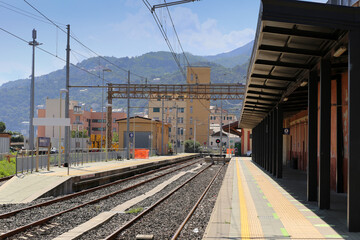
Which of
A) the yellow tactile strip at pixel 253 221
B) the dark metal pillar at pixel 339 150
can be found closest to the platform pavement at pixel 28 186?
the yellow tactile strip at pixel 253 221

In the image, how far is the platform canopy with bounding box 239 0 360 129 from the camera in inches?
334

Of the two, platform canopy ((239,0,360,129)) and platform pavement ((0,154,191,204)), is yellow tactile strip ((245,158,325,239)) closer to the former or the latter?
platform canopy ((239,0,360,129))

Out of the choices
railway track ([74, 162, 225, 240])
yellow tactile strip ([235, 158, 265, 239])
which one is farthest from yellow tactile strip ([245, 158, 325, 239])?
railway track ([74, 162, 225, 240])

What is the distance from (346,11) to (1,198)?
11.6 meters

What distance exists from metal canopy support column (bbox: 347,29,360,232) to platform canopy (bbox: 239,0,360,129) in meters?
0.77

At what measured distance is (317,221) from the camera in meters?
9.31

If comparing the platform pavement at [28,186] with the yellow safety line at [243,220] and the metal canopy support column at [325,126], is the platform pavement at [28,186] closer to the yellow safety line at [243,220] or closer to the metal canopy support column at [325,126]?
the yellow safety line at [243,220]

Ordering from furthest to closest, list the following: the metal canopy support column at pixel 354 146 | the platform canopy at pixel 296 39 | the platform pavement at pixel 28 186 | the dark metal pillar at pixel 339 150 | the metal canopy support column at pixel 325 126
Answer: the dark metal pillar at pixel 339 150, the platform pavement at pixel 28 186, the metal canopy support column at pixel 325 126, the platform canopy at pixel 296 39, the metal canopy support column at pixel 354 146

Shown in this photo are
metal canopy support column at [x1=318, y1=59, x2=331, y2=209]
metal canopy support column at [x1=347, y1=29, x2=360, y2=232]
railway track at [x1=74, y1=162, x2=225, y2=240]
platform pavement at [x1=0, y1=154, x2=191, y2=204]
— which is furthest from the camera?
platform pavement at [x1=0, y1=154, x2=191, y2=204]

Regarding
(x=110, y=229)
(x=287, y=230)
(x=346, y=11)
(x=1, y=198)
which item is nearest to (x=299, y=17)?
(x=346, y=11)

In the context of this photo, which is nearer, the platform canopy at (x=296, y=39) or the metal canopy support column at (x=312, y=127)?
the platform canopy at (x=296, y=39)

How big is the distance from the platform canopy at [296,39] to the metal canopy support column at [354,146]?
2.51 feet

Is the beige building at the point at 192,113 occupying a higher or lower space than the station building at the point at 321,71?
higher

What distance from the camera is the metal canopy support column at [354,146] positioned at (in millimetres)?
8227
